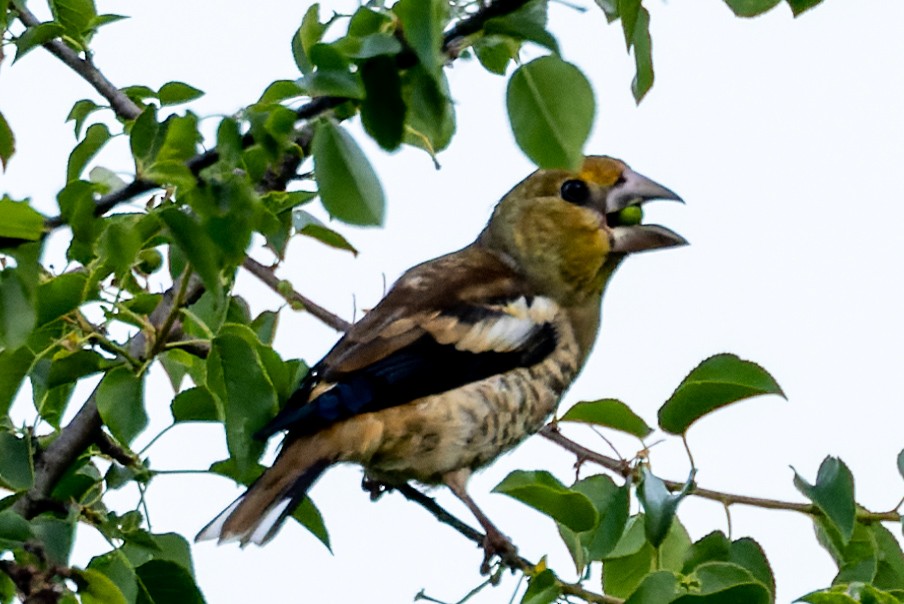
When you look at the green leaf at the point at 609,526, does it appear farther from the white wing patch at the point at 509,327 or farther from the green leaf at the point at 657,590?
the white wing patch at the point at 509,327

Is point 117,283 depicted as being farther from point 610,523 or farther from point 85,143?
point 610,523

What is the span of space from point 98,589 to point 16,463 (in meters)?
0.33

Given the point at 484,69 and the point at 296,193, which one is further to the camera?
the point at 484,69

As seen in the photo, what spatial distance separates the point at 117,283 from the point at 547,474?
79 cm

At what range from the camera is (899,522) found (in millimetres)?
2500

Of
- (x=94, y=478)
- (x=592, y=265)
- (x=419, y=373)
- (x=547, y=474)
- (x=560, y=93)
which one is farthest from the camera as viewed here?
(x=592, y=265)

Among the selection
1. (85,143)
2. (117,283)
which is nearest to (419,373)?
(117,283)

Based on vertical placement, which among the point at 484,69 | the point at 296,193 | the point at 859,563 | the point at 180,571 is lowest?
the point at 859,563

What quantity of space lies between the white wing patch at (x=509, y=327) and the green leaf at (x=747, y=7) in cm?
181

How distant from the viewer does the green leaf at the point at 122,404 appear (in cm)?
240

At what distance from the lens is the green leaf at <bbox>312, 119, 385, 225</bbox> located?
1.79 meters

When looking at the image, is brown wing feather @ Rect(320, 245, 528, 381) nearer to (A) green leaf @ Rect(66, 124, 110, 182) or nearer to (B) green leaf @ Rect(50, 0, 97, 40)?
(B) green leaf @ Rect(50, 0, 97, 40)

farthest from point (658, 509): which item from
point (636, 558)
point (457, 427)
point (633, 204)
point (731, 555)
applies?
point (633, 204)

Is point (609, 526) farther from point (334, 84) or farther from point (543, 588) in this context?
point (334, 84)
